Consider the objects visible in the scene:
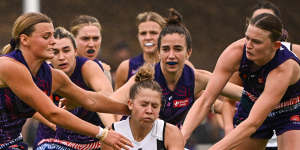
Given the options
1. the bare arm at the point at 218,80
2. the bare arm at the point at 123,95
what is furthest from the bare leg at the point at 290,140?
the bare arm at the point at 123,95

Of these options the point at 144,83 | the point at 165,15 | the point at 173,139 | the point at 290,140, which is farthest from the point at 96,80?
the point at 165,15

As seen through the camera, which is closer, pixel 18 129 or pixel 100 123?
pixel 18 129

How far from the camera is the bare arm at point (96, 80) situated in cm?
621

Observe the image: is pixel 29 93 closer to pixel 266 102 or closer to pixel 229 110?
pixel 266 102

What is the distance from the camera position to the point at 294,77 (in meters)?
5.48

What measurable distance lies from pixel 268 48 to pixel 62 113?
156cm

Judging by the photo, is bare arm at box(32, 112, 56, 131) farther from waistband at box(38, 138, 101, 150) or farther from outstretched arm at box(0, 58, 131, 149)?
outstretched arm at box(0, 58, 131, 149)

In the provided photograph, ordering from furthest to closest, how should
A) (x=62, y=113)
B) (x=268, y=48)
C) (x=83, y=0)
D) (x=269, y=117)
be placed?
(x=83, y=0)
(x=269, y=117)
(x=268, y=48)
(x=62, y=113)

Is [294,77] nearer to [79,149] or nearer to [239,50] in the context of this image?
[239,50]

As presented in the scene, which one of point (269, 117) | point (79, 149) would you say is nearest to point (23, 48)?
point (79, 149)

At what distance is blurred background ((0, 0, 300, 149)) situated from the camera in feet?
40.9

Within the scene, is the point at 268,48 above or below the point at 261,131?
above

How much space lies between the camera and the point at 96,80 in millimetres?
6246

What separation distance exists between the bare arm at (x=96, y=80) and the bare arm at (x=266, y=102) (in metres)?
1.40
